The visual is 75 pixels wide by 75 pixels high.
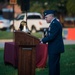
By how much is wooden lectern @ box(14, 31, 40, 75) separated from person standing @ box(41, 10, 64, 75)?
1.94 ft

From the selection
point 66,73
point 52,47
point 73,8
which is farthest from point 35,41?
point 73,8

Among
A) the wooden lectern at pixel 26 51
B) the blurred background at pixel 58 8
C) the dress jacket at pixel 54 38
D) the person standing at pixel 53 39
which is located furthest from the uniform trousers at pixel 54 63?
the blurred background at pixel 58 8

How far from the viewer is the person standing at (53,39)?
31.8 ft

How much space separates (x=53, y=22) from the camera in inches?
383

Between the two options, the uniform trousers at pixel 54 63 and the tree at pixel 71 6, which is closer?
the uniform trousers at pixel 54 63

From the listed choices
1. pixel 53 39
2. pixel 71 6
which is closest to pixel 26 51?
pixel 53 39

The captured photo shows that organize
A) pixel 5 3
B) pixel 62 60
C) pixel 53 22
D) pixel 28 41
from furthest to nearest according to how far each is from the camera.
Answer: pixel 5 3, pixel 62 60, pixel 53 22, pixel 28 41

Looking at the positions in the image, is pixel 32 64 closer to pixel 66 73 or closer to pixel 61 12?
pixel 66 73

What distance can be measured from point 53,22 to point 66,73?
3084 mm

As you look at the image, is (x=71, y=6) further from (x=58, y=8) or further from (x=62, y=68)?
(x=62, y=68)

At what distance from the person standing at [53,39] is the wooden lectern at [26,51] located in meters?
0.59

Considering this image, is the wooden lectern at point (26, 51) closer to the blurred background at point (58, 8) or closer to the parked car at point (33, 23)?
the parked car at point (33, 23)

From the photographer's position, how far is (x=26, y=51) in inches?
362

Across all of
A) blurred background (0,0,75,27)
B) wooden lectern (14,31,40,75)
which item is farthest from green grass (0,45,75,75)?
blurred background (0,0,75,27)
